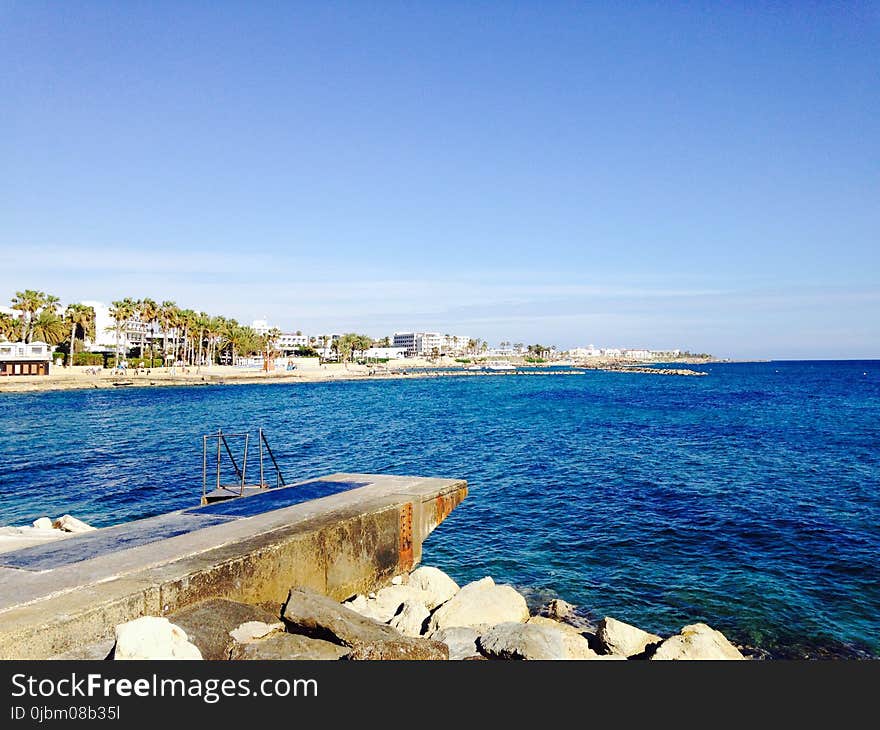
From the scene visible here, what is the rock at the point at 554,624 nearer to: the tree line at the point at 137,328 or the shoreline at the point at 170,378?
the shoreline at the point at 170,378

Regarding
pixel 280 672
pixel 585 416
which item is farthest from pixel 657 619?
pixel 585 416

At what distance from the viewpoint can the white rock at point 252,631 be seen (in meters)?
7.02

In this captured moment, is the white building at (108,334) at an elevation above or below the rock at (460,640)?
above

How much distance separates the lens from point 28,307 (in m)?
96.3

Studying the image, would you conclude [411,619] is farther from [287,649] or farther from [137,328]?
[137,328]

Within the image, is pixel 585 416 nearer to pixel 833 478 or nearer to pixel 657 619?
pixel 833 478

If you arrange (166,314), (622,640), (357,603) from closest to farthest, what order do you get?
1. (622,640)
2. (357,603)
3. (166,314)

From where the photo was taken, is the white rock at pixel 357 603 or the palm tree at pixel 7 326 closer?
the white rock at pixel 357 603

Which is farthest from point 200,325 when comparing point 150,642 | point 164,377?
point 150,642

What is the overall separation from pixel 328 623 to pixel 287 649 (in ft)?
1.91

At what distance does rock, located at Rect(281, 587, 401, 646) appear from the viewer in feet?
23.6

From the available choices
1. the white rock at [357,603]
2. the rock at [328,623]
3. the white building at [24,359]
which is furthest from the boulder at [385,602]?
the white building at [24,359]

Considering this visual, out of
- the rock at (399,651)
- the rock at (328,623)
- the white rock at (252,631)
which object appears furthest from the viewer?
the rock at (328,623)

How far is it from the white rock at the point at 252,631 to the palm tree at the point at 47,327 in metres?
114
